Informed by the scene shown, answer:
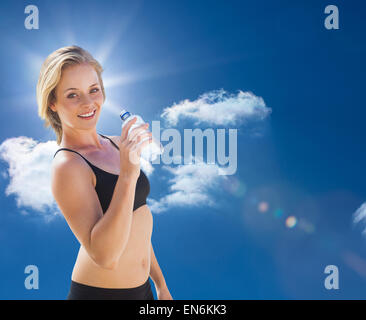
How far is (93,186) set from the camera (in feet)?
8.19

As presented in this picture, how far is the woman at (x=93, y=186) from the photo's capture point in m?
2.20

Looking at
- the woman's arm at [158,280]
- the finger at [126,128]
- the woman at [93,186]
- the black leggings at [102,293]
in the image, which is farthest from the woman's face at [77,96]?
the woman's arm at [158,280]

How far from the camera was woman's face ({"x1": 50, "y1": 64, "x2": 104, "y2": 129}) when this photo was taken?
2662 millimetres

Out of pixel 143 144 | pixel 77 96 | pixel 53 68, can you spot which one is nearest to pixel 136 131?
pixel 143 144

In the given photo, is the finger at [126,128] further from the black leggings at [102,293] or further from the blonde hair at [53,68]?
the black leggings at [102,293]

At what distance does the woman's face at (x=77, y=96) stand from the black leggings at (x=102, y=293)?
1.19 m

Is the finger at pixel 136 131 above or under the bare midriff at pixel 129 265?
above

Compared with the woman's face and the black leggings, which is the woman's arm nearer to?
the black leggings

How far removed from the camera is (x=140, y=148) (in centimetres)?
223

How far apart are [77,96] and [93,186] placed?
27.5 inches

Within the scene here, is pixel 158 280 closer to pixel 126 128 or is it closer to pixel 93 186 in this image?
pixel 93 186

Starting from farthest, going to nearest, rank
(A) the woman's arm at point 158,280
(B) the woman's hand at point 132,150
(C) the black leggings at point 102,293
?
(A) the woman's arm at point 158,280 → (C) the black leggings at point 102,293 → (B) the woman's hand at point 132,150
